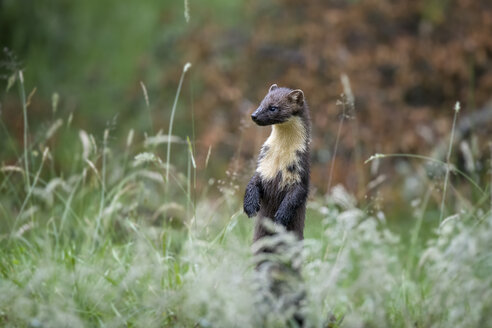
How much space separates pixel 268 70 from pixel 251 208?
6841 mm

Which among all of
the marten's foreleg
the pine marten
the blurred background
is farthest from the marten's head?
the blurred background

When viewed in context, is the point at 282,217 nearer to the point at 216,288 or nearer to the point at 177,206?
the point at 216,288

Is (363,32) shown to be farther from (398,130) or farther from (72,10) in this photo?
(72,10)

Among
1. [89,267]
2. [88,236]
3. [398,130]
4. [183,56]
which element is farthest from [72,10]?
[89,267]

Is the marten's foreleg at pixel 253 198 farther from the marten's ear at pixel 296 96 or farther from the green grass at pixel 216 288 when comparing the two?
the marten's ear at pixel 296 96

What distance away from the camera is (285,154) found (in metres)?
3.43

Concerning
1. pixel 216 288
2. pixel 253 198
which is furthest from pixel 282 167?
pixel 216 288

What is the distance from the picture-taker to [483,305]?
2883 mm

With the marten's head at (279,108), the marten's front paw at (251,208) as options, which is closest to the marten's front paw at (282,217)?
the marten's front paw at (251,208)

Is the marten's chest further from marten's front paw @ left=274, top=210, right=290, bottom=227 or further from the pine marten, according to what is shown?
marten's front paw @ left=274, top=210, right=290, bottom=227

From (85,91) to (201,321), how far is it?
8.52m

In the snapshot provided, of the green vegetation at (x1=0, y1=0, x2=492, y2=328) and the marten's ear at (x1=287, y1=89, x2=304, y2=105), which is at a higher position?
the marten's ear at (x1=287, y1=89, x2=304, y2=105)

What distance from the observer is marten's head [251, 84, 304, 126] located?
338 cm

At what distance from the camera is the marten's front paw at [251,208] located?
10.9 ft
